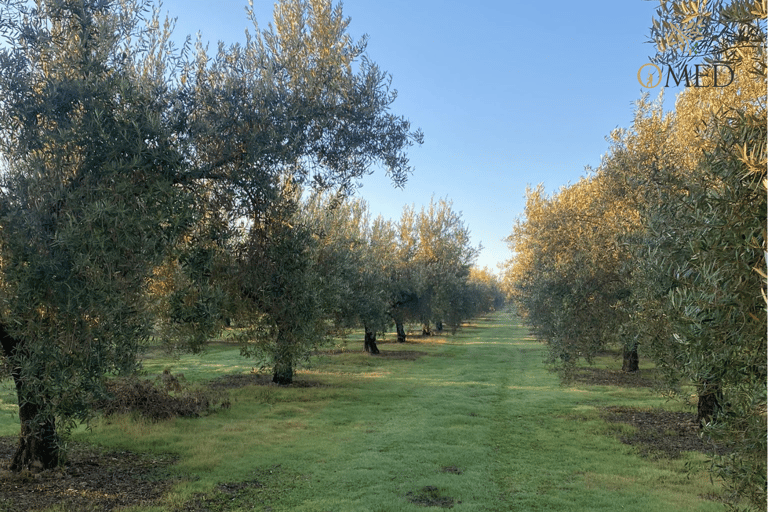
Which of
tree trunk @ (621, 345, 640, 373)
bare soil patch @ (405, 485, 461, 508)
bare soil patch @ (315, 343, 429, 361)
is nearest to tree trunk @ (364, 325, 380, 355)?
bare soil patch @ (315, 343, 429, 361)

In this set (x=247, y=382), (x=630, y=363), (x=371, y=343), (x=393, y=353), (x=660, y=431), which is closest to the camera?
(x=660, y=431)

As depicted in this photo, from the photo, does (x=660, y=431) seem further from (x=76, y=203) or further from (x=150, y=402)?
(x=76, y=203)

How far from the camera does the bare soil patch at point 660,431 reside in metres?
16.6

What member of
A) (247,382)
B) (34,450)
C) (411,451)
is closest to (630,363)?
(411,451)

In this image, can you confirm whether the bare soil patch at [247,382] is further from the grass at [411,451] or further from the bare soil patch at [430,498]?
the bare soil patch at [430,498]

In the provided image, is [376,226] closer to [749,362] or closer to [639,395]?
[639,395]

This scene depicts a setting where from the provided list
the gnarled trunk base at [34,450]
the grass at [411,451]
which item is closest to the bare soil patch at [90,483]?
the gnarled trunk base at [34,450]

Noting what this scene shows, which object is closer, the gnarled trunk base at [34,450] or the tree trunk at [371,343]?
the gnarled trunk base at [34,450]

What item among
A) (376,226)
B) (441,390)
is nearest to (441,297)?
(376,226)

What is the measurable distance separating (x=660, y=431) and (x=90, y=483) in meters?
18.0

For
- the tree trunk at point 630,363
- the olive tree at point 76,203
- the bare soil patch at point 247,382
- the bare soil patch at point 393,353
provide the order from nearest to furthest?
the olive tree at point 76,203, the bare soil patch at point 247,382, the tree trunk at point 630,363, the bare soil patch at point 393,353

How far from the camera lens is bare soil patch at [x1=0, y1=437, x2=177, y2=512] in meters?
11.0

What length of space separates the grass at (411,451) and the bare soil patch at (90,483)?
652 millimetres

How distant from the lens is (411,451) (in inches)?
625
